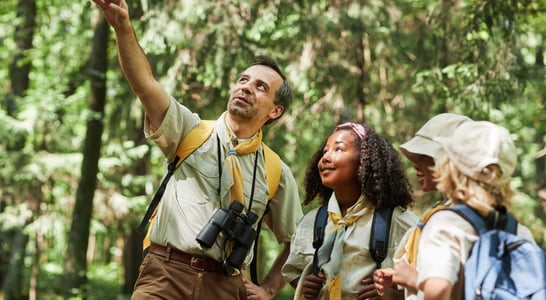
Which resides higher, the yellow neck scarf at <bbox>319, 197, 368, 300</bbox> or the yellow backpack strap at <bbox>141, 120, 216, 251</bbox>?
the yellow backpack strap at <bbox>141, 120, 216, 251</bbox>

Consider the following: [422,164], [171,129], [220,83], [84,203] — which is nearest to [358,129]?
[422,164]

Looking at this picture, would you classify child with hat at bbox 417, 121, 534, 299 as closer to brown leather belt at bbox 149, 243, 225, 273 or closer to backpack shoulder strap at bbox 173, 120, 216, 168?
brown leather belt at bbox 149, 243, 225, 273

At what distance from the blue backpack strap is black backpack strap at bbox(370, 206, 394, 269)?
1.19 m

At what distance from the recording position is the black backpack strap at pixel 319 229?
14.6 ft

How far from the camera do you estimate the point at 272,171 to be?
492 cm

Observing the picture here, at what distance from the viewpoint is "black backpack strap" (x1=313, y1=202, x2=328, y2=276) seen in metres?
4.44

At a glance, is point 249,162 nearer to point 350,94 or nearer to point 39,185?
point 350,94

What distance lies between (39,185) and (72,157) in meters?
0.91

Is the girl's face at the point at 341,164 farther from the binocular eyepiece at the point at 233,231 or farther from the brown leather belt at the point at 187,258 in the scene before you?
the brown leather belt at the point at 187,258

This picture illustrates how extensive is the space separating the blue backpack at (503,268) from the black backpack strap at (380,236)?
1.24 metres

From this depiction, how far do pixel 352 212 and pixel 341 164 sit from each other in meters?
0.30

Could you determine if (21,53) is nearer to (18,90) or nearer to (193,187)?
(18,90)

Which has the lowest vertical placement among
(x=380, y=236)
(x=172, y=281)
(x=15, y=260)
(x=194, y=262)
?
(x=15, y=260)

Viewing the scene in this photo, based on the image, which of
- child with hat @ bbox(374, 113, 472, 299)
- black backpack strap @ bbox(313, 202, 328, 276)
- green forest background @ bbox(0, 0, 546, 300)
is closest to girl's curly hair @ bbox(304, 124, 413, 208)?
black backpack strap @ bbox(313, 202, 328, 276)
